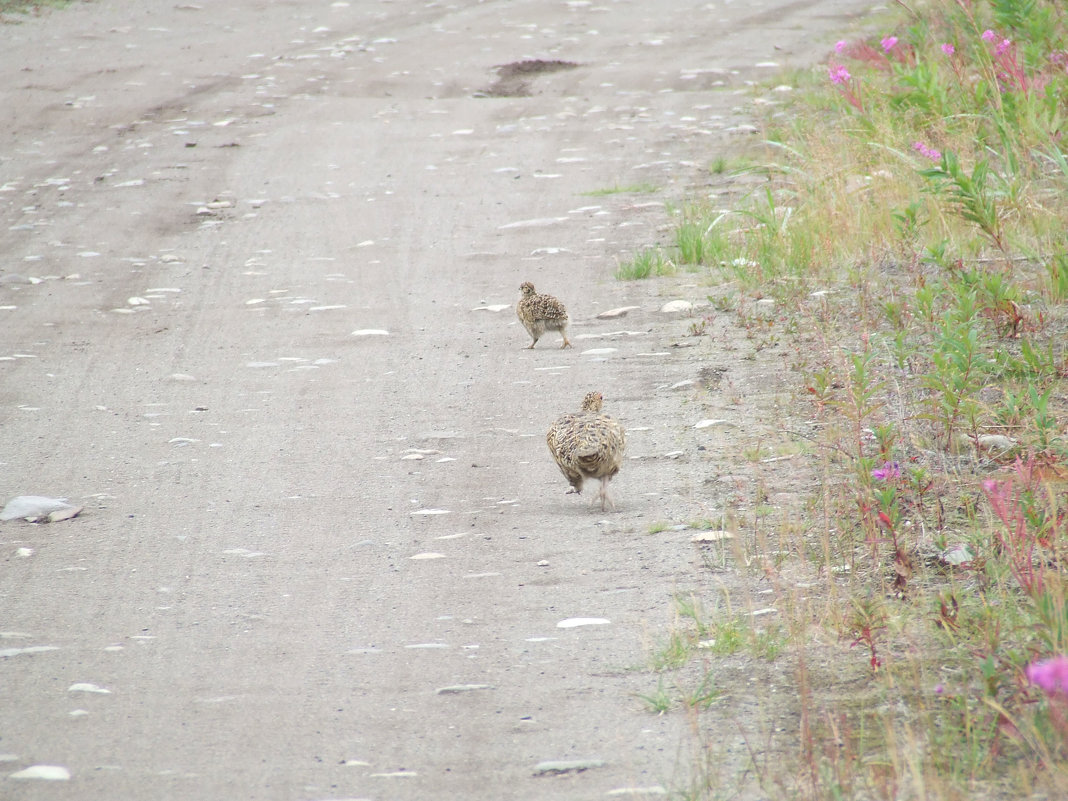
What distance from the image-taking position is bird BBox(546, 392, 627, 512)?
20.5 ft

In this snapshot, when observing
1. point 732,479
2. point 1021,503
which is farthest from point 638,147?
point 1021,503

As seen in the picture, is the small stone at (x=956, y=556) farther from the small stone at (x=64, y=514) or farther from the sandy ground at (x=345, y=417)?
the small stone at (x=64, y=514)

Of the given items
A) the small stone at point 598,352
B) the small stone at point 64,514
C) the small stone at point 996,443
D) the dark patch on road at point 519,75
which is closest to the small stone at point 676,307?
the small stone at point 598,352

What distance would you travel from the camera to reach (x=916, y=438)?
6492 mm

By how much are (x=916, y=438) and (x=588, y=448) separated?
174cm

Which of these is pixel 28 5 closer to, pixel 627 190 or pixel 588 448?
pixel 627 190

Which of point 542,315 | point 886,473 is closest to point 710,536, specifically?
point 886,473

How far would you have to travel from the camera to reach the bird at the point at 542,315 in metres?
9.12

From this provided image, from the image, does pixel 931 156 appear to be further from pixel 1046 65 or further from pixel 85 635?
pixel 85 635

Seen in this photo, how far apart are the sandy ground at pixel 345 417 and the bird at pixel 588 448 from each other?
0.23 m

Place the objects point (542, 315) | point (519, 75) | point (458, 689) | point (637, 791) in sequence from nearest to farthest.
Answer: point (637, 791) < point (458, 689) < point (542, 315) < point (519, 75)

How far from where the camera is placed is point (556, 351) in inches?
368

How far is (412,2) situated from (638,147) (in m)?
10.1

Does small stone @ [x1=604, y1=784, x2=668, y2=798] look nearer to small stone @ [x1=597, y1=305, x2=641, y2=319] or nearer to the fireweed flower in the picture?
the fireweed flower
